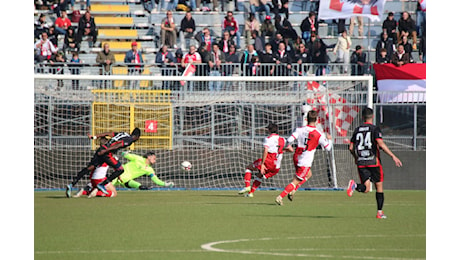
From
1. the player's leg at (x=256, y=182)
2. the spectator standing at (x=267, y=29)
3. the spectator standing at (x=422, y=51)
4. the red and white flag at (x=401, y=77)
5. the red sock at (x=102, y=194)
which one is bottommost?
the red sock at (x=102, y=194)

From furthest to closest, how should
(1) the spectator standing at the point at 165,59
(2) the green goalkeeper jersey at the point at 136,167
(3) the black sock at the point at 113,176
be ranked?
(1) the spectator standing at the point at 165,59 < (2) the green goalkeeper jersey at the point at 136,167 < (3) the black sock at the point at 113,176

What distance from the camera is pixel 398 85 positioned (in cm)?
A: 2661

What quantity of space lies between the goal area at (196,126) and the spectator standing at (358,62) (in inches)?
143

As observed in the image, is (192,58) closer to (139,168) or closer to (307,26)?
(307,26)

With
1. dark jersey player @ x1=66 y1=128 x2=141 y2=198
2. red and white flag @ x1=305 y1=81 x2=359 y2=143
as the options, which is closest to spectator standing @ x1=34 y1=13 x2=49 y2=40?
red and white flag @ x1=305 y1=81 x2=359 y2=143

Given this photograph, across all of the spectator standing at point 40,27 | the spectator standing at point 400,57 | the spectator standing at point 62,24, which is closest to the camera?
the spectator standing at point 400,57

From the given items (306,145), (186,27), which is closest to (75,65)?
(186,27)

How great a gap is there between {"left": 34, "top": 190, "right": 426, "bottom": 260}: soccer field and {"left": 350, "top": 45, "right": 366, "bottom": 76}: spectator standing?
338 inches

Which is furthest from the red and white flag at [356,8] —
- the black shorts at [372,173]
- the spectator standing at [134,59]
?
the black shorts at [372,173]

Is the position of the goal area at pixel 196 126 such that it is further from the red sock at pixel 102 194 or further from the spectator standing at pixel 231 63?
the spectator standing at pixel 231 63

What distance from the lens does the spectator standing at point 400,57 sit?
26942 mm

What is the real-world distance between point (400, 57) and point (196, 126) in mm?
7299

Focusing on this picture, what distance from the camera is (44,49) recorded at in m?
28.3
